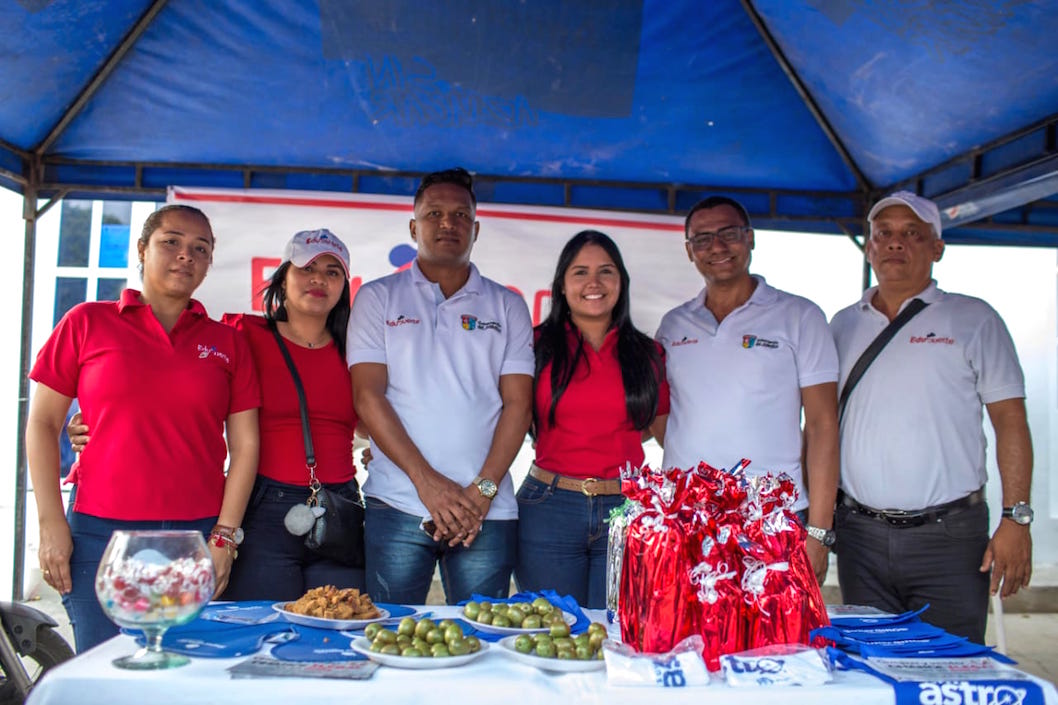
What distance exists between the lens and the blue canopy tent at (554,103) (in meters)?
3.20

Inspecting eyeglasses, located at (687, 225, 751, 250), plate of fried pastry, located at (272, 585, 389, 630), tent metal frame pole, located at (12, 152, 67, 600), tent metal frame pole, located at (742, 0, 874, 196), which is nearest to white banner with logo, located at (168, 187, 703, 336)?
tent metal frame pole, located at (12, 152, 67, 600)

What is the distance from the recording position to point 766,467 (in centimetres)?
255

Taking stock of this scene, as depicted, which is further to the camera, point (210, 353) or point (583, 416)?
point (583, 416)

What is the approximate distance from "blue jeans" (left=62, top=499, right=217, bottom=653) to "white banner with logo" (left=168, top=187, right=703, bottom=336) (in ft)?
6.49

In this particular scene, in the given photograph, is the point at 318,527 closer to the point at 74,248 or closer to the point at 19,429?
the point at 19,429

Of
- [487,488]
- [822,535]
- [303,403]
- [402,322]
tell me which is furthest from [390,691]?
[822,535]

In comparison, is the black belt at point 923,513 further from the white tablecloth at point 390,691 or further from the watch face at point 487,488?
the white tablecloth at point 390,691

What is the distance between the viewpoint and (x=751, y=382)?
8.55 feet

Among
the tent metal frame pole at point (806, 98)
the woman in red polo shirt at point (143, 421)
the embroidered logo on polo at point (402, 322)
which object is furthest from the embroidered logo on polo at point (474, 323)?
the tent metal frame pole at point (806, 98)

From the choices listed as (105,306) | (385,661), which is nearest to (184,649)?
(385,661)

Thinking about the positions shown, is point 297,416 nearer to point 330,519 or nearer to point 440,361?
point 330,519

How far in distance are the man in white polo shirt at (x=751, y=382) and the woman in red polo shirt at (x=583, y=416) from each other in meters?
0.12

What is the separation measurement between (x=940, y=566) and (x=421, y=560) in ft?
4.97

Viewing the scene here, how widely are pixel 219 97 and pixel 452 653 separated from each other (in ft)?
9.83
